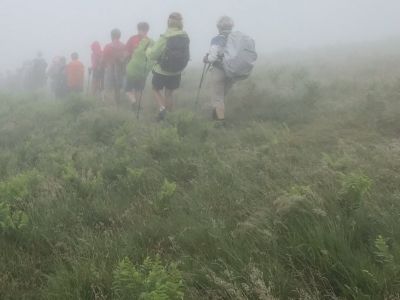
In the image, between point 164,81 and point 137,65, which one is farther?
point 137,65

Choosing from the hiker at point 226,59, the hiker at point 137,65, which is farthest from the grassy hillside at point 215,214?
the hiker at point 137,65

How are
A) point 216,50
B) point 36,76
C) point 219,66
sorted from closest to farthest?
point 216,50 < point 219,66 < point 36,76

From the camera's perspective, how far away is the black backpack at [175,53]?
397 inches

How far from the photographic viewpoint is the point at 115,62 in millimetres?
14195

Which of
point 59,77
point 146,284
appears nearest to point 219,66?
point 146,284

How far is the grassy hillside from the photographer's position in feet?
10.6

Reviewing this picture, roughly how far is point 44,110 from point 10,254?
884 cm

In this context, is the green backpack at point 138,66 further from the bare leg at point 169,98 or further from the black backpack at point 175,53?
the black backpack at point 175,53

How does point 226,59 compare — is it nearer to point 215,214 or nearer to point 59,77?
point 215,214

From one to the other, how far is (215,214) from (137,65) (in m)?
8.36

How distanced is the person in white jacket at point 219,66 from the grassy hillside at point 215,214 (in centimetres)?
104

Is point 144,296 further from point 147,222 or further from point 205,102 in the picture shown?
point 205,102

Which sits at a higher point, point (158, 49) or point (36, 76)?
point (158, 49)

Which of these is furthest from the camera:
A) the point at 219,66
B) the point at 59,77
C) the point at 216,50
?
the point at 59,77
